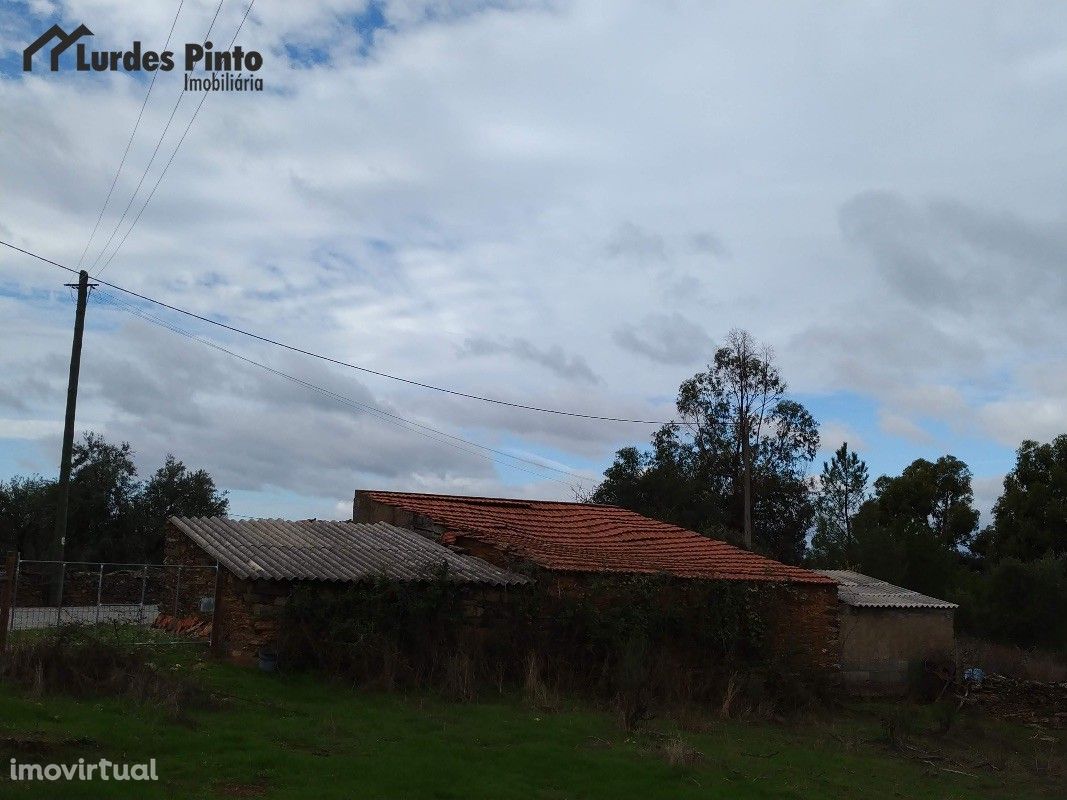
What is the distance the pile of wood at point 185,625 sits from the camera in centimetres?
1798

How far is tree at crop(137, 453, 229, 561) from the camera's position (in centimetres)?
3656

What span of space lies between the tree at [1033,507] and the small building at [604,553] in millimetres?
27756

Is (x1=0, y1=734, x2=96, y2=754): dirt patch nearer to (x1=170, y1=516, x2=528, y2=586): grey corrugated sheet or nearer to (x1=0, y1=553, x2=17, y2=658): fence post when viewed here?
(x1=0, y1=553, x2=17, y2=658): fence post

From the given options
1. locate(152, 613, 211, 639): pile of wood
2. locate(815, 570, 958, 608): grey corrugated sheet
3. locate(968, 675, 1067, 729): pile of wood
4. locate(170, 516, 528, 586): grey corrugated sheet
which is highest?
locate(170, 516, 528, 586): grey corrugated sheet

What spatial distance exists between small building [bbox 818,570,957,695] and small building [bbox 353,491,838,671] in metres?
1.31

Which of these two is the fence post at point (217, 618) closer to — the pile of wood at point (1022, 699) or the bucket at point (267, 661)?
the bucket at point (267, 661)

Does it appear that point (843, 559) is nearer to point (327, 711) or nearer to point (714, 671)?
point (714, 671)

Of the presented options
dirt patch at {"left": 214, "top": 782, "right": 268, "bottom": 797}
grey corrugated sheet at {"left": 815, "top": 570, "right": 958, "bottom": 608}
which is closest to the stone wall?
grey corrugated sheet at {"left": 815, "top": 570, "right": 958, "bottom": 608}

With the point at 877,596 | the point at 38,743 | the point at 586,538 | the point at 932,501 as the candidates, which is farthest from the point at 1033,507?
the point at 38,743

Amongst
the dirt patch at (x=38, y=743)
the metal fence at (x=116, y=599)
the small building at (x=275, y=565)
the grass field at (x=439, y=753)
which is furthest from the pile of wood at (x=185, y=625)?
the dirt patch at (x=38, y=743)

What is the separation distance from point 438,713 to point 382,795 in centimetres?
503

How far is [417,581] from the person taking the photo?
57.6ft

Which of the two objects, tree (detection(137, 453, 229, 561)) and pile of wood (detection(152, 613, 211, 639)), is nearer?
pile of wood (detection(152, 613, 211, 639))

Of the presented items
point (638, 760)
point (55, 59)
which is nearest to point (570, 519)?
point (638, 760)
